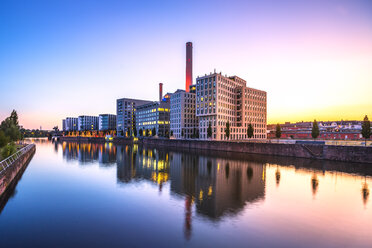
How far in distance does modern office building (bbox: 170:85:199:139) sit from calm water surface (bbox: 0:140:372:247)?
112676 millimetres

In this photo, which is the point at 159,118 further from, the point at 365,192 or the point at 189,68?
the point at 365,192

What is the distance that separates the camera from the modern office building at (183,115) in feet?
473

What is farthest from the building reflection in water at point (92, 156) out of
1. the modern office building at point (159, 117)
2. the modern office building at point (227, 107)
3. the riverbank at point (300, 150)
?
the modern office building at point (159, 117)

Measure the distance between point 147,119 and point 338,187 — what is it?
174m

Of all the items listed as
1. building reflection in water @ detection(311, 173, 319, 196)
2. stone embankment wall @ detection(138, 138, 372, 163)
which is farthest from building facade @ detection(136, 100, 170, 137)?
building reflection in water @ detection(311, 173, 319, 196)

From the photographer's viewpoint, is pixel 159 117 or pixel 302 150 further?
pixel 159 117

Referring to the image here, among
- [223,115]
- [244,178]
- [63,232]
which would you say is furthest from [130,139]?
[63,232]

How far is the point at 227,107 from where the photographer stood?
122 meters

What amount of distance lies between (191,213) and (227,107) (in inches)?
4249

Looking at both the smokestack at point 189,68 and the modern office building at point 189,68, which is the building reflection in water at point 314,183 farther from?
the modern office building at point 189,68

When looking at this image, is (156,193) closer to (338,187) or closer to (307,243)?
(307,243)

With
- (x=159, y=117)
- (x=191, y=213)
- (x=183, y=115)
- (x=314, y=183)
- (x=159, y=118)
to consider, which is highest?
(x=159, y=117)

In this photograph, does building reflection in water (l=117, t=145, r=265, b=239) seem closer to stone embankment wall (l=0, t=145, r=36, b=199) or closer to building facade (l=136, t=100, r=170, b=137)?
stone embankment wall (l=0, t=145, r=36, b=199)

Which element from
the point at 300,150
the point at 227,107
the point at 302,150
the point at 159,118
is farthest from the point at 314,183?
the point at 159,118
